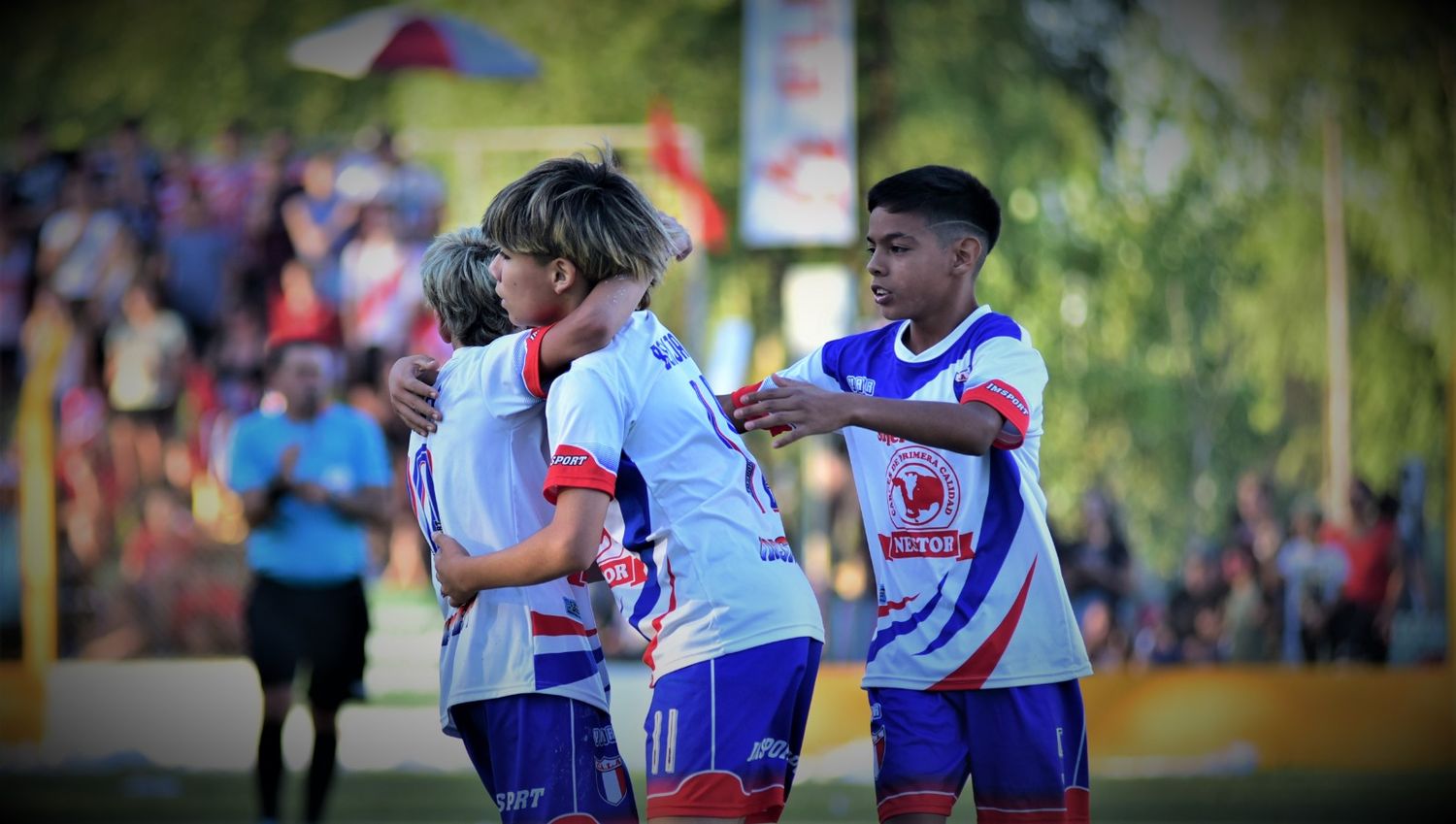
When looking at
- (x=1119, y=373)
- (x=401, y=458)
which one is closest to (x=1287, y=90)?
(x=1119, y=373)

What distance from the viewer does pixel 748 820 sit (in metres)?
3.32

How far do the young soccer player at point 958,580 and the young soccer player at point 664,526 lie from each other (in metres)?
0.56

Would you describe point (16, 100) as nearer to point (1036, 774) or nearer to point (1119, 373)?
point (1119, 373)

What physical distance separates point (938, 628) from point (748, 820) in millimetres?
939

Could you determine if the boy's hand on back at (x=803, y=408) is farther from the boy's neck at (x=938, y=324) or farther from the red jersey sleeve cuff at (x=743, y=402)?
the boy's neck at (x=938, y=324)

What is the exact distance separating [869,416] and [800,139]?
1046 cm

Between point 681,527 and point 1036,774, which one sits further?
point 1036,774

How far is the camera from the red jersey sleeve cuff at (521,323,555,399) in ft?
11.2

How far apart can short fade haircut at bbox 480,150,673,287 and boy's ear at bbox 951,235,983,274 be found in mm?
1016

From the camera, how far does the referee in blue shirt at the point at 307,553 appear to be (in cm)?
766

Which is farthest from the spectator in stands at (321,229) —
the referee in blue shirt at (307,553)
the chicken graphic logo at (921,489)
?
the chicken graphic logo at (921,489)

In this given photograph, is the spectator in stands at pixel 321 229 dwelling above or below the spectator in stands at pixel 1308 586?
above

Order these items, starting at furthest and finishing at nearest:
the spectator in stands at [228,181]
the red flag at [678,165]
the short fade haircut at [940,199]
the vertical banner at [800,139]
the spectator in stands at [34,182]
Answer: the red flag at [678,165] < the spectator in stands at [34,182] < the spectator in stands at [228,181] < the vertical banner at [800,139] < the short fade haircut at [940,199]

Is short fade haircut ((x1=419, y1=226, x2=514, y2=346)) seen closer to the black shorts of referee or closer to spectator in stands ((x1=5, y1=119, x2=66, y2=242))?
the black shorts of referee
